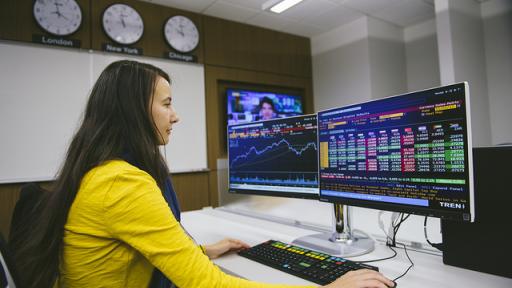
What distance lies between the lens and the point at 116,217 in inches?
29.3

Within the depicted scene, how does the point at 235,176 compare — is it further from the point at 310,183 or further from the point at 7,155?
the point at 7,155

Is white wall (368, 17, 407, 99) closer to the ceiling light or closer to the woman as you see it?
the ceiling light

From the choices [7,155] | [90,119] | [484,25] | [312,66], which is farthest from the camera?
[312,66]

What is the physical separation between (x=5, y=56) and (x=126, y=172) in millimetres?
2804

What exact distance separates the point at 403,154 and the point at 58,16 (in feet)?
10.5

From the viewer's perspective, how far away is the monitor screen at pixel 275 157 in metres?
1.24

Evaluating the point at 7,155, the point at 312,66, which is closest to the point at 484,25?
the point at 312,66

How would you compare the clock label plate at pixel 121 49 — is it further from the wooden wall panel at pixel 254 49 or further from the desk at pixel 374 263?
the desk at pixel 374 263

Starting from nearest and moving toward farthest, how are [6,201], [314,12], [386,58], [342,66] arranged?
[6,201], [314,12], [386,58], [342,66]

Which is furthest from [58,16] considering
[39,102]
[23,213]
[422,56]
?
[422,56]

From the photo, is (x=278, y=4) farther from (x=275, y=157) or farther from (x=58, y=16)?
(x=275, y=157)

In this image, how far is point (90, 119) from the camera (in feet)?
2.94

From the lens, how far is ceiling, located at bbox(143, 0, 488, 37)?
11.9ft

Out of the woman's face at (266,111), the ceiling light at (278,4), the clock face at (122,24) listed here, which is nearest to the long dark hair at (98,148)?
the clock face at (122,24)
